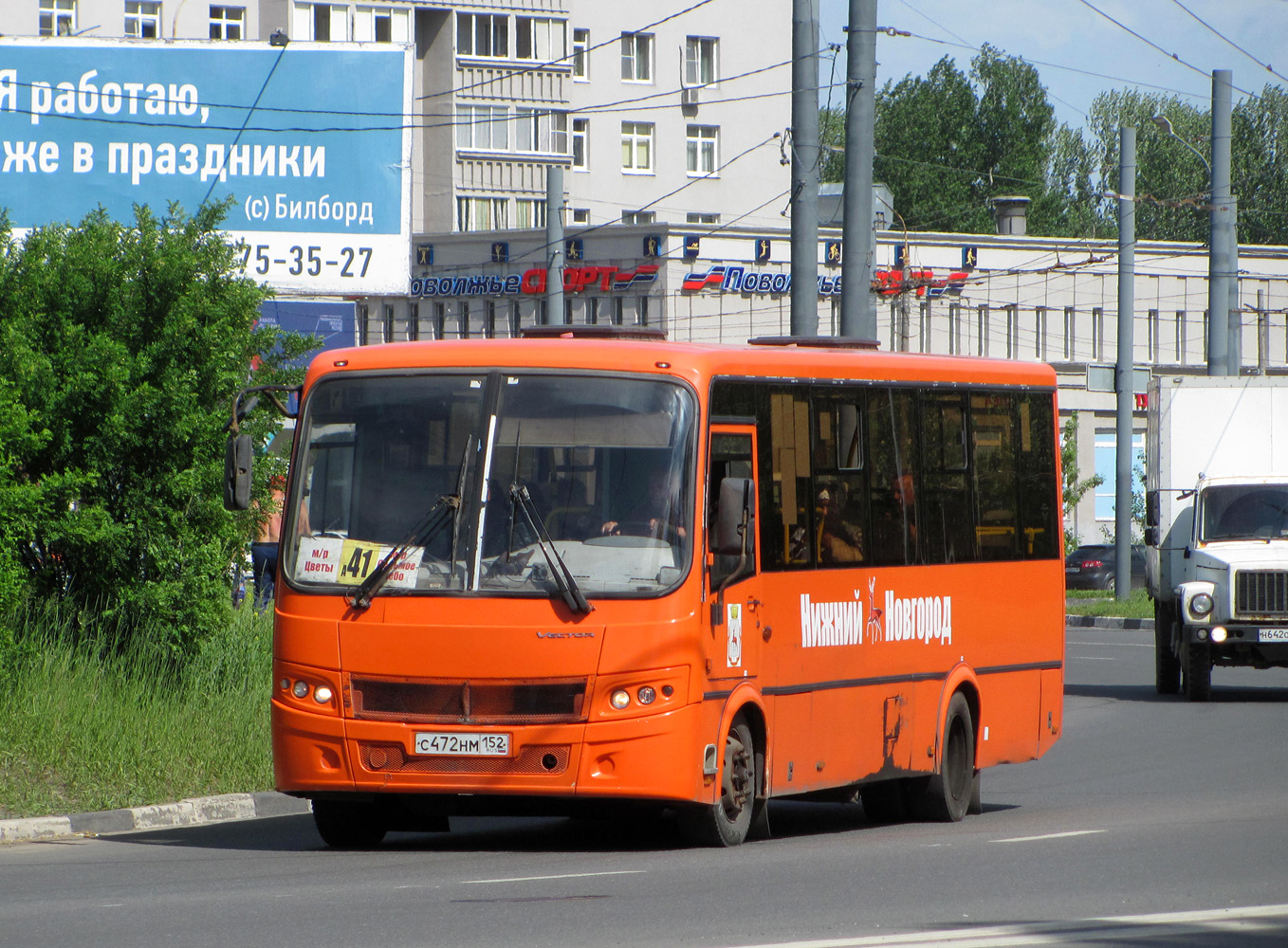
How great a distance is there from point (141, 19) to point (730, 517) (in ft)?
201

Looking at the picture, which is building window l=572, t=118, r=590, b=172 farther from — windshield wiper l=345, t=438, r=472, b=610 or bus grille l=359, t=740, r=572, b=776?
bus grille l=359, t=740, r=572, b=776

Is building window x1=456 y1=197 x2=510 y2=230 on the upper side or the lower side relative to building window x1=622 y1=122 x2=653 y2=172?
lower

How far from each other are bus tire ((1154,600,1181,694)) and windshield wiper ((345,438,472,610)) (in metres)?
14.6

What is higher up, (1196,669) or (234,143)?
(234,143)

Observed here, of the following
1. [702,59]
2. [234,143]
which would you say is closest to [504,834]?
[234,143]

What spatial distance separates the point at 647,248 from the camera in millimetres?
65812

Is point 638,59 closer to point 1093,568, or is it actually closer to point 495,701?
point 1093,568

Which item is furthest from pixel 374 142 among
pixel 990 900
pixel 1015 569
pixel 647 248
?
pixel 647 248

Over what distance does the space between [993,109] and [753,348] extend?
3440 inches

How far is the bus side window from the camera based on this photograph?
11.0 m

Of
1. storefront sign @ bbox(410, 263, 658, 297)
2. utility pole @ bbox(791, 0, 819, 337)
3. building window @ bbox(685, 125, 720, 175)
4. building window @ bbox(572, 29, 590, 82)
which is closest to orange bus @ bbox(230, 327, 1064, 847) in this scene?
utility pole @ bbox(791, 0, 819, 337)

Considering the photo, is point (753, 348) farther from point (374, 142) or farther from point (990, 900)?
point (374, 142)

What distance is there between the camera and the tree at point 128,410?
1523cm

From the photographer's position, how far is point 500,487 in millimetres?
11078
